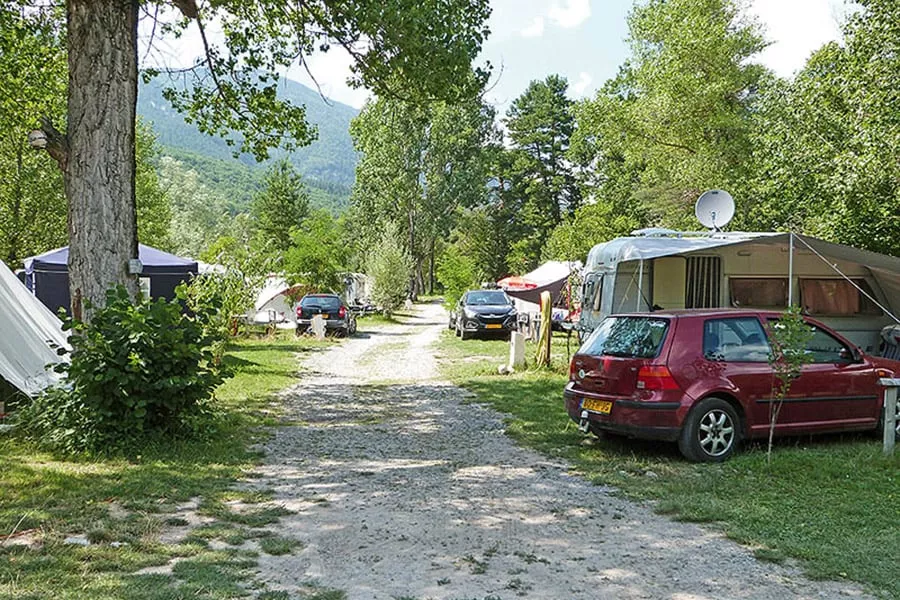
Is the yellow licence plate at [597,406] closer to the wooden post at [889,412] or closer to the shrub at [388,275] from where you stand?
the wooden post at [889,412]

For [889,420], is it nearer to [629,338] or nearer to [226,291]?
[629,338]

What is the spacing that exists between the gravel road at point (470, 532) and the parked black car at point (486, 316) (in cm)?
1419

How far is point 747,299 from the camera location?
1343cm

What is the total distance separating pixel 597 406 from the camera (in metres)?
7.56

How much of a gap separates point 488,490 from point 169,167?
81.4 m

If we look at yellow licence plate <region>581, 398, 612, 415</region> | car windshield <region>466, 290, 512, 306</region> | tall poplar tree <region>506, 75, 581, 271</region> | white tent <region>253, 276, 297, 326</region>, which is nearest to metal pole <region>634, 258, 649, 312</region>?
yellow licence plate <region>581, 398, 612, 415</region>

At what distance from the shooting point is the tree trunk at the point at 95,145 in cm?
838

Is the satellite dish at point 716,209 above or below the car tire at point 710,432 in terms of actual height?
above

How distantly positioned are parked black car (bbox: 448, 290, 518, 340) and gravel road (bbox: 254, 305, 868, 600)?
14.2 meters

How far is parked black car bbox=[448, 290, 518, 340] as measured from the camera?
23.7 meters

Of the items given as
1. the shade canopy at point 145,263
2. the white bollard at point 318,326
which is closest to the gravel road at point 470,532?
the shade canopy at point 145,263

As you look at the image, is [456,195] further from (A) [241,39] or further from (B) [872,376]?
(B) [872,376]

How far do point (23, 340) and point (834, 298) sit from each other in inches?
501

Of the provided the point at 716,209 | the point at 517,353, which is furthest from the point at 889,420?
the point at 517,353
